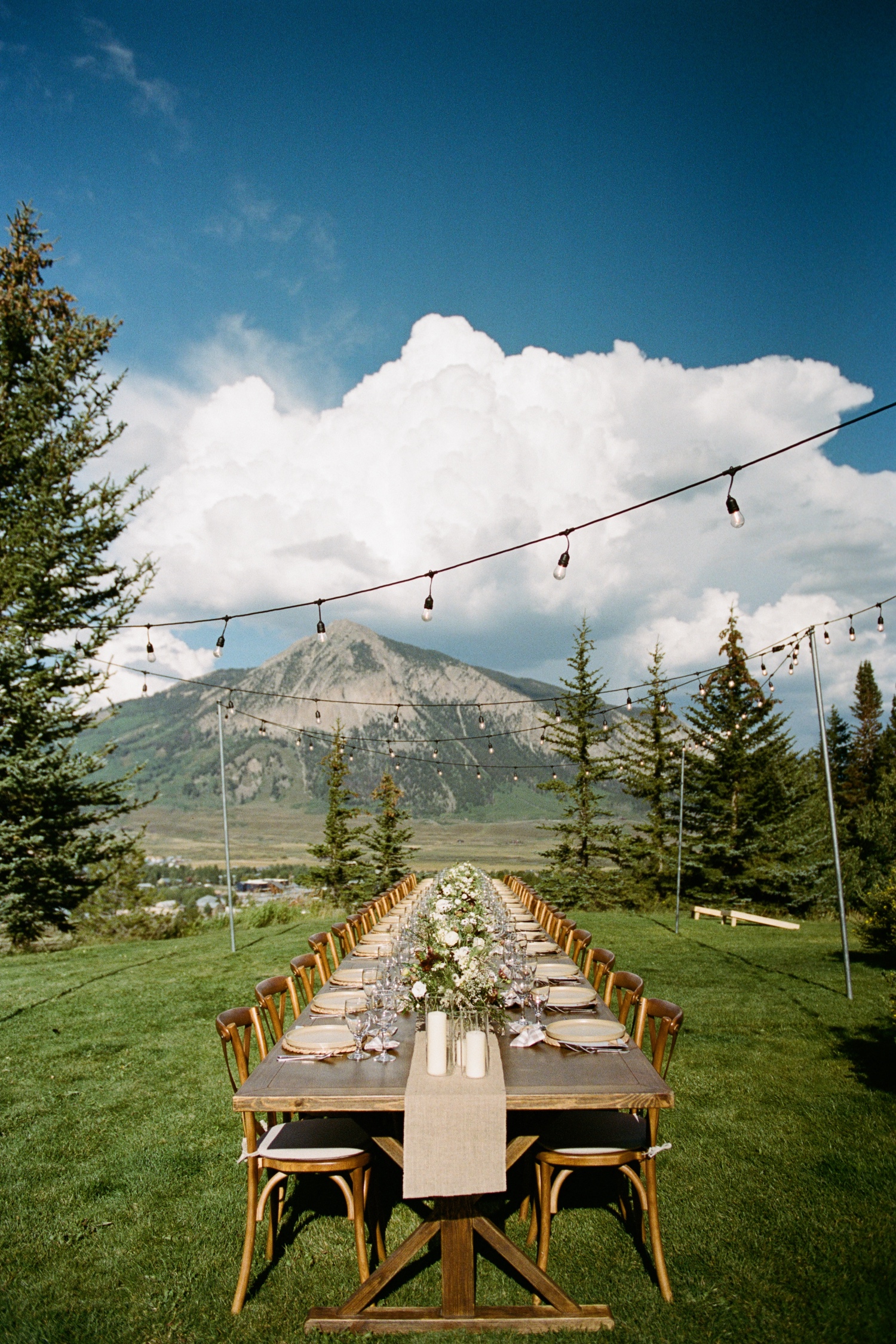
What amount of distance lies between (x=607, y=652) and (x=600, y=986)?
739 inches

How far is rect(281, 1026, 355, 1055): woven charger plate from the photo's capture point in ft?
9.28

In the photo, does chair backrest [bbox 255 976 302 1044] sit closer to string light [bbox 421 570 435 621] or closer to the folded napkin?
the folded napkin

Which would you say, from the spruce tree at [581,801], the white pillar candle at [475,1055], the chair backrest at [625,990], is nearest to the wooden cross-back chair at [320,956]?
the chair backrest at [625,990]

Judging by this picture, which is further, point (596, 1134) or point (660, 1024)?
point (660, 1024)

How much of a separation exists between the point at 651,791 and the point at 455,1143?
65.9ft

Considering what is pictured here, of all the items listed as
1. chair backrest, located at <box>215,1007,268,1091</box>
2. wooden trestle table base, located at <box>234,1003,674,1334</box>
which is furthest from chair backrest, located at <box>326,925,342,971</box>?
wooden trestle table base, located at <box>234,1003,674,1334</box>

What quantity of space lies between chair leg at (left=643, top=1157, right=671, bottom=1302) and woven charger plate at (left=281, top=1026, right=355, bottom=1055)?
122 cm

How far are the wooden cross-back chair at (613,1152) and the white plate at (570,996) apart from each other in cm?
40

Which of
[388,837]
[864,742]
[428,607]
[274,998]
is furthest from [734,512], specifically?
[864,742]

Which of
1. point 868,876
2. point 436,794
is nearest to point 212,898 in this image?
point 868,876

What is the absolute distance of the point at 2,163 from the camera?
9945mm

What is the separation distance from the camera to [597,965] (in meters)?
4.47

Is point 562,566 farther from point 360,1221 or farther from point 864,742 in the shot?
point 864,742

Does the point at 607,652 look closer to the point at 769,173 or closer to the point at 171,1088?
the point at 769,173
